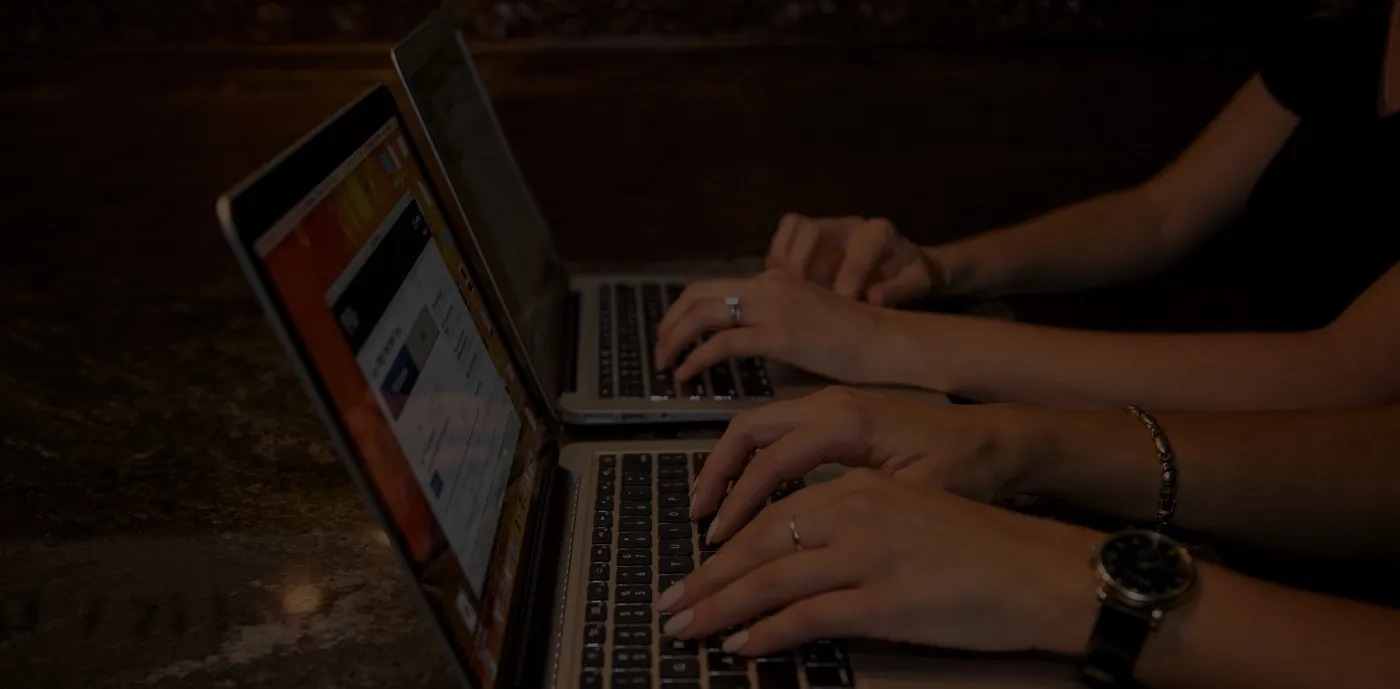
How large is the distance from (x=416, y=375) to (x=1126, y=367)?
2.02 feet

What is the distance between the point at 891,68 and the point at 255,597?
115 cm

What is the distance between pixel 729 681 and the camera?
520mm

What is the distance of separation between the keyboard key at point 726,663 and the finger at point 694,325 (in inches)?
15.2

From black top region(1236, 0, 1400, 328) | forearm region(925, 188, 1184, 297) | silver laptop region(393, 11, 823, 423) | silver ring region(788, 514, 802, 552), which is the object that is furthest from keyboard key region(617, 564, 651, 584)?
black top region(1236, 0, 1400, 328)

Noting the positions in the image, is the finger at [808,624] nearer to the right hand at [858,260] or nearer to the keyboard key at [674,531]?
the keyboard key at [674,531]

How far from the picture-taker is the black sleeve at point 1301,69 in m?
1.04

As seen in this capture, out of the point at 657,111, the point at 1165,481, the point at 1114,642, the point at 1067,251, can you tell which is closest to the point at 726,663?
the point at 1114,642

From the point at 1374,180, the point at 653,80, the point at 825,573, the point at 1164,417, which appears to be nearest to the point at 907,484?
the point at 825,573

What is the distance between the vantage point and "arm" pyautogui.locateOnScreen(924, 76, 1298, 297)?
108cm

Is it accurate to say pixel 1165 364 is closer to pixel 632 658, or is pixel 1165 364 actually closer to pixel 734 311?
pixel 734 311

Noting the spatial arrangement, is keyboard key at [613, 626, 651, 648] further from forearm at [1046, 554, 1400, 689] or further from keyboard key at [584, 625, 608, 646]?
forearm at [1046, 554, 1400, 689]

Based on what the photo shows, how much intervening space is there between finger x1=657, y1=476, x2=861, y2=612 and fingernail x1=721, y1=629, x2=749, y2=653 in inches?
1.3

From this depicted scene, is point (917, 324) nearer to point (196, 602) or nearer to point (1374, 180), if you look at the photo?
point (1374, 180)

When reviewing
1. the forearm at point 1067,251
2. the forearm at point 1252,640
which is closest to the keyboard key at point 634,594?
the forearm at point 1252,640
